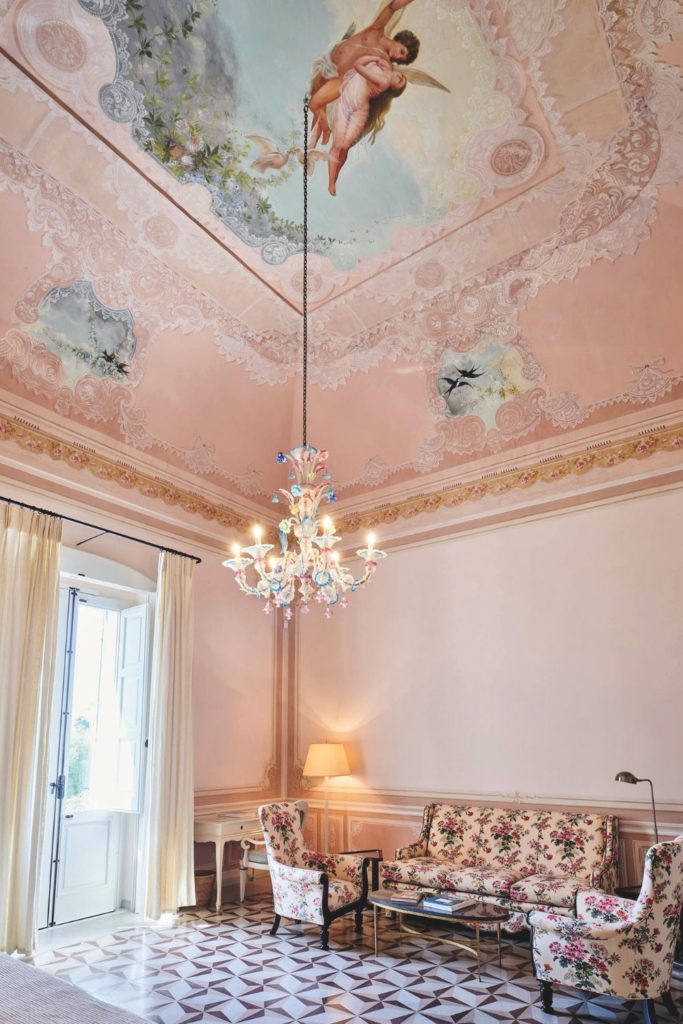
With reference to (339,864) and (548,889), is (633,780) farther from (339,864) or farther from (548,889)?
(339,864)

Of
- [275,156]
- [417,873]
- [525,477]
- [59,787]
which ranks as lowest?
[417,873]

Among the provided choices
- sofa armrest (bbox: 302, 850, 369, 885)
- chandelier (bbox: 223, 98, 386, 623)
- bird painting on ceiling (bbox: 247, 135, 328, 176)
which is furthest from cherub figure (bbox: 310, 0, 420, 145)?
sofa armrest (bbox: 302, 850, 369, 885)

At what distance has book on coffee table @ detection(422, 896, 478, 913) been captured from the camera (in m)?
4.87

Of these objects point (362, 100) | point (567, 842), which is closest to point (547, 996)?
point (567, 842)

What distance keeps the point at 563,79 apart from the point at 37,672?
5.86 metres

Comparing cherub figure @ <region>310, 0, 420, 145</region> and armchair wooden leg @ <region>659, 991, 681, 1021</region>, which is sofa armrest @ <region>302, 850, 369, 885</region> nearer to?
armchair wooden leg @ <region>659, 991, 681, 1021</region>

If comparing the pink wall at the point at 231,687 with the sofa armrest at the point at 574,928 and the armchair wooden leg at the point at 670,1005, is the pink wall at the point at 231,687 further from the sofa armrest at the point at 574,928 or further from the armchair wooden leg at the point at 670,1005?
the armchair wooden leg at the point at 670,1005

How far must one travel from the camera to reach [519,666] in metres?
6.67

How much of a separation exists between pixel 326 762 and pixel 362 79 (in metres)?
6.10

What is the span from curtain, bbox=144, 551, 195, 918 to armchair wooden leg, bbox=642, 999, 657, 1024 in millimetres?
3980

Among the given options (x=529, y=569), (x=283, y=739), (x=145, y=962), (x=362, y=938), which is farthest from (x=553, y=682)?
(x=145, y=962)

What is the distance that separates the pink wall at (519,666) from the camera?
595cm

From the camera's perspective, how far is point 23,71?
15.3 feet

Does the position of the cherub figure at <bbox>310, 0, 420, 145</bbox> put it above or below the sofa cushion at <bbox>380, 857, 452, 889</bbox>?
above
